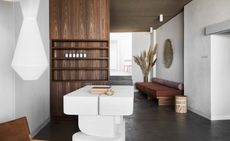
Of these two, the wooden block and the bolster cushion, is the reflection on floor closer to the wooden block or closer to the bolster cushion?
the bolster cushion

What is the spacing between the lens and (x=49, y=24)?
16.4 ft

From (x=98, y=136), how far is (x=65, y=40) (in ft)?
10.0

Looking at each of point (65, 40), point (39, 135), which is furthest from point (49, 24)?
point (39, 135)

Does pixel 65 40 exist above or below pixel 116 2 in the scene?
below

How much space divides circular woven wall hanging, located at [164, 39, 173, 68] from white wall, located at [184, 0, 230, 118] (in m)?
1.91

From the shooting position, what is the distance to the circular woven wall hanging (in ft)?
26.8

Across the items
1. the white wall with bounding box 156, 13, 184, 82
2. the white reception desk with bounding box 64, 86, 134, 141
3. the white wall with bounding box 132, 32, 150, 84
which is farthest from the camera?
the white wall with bounding box 132, 32, 150, 84

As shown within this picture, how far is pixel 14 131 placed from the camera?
2000 millimetres

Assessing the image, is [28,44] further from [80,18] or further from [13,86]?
[80,18]

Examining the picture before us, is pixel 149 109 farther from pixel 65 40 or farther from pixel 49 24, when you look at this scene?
pixel 49 24

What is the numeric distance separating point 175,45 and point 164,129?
A: 4332 mm

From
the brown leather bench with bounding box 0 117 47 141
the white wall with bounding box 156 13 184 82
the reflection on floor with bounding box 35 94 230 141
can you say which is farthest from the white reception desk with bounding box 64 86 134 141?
the white wall with bounding box 156 13 184 82

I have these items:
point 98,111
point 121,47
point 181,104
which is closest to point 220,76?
point 181,104

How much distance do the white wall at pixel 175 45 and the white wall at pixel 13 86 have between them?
4747 millimetres
